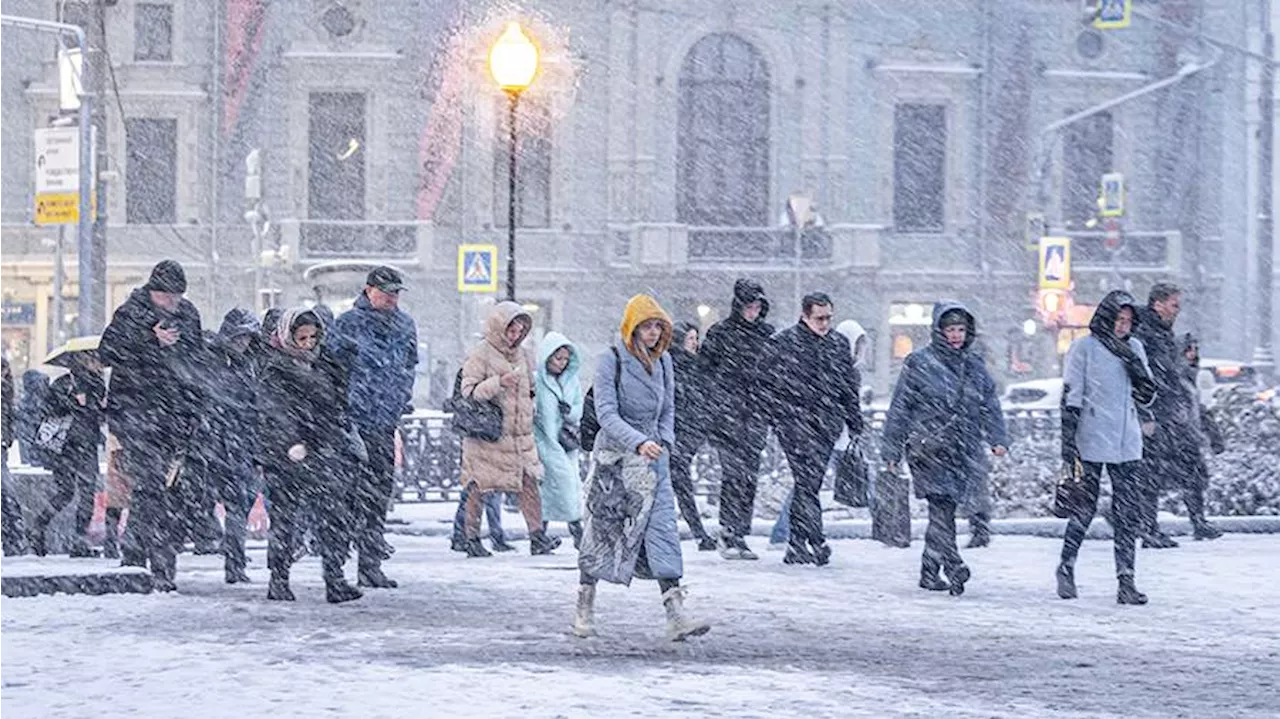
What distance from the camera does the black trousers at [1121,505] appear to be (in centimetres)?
1324

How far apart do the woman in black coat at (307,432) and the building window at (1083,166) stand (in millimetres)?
39617

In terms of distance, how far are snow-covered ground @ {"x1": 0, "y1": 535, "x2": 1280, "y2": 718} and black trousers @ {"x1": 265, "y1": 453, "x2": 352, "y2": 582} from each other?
13.4 inches

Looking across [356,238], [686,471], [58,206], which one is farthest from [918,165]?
[686,471]

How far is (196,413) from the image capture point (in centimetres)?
1362

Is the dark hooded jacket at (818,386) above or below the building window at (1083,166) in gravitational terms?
below

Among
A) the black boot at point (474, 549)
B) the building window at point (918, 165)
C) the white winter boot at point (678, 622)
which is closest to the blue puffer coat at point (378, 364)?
the black boot at point (474, 549)

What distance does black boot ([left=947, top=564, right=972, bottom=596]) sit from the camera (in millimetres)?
13828

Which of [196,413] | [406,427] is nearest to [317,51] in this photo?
[406,427]

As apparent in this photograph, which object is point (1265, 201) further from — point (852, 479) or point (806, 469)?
point (806, 469)

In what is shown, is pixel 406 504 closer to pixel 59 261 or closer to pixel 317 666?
pixel 317 666

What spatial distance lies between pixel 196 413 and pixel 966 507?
7.59 m

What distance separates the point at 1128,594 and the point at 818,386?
3277 millimetres

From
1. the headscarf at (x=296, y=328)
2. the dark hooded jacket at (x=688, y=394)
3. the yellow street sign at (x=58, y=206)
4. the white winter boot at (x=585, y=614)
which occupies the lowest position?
the white winter boot at (x=585, y=614)

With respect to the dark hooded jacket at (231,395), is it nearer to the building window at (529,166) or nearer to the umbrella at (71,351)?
the umbrella at (71,351)
